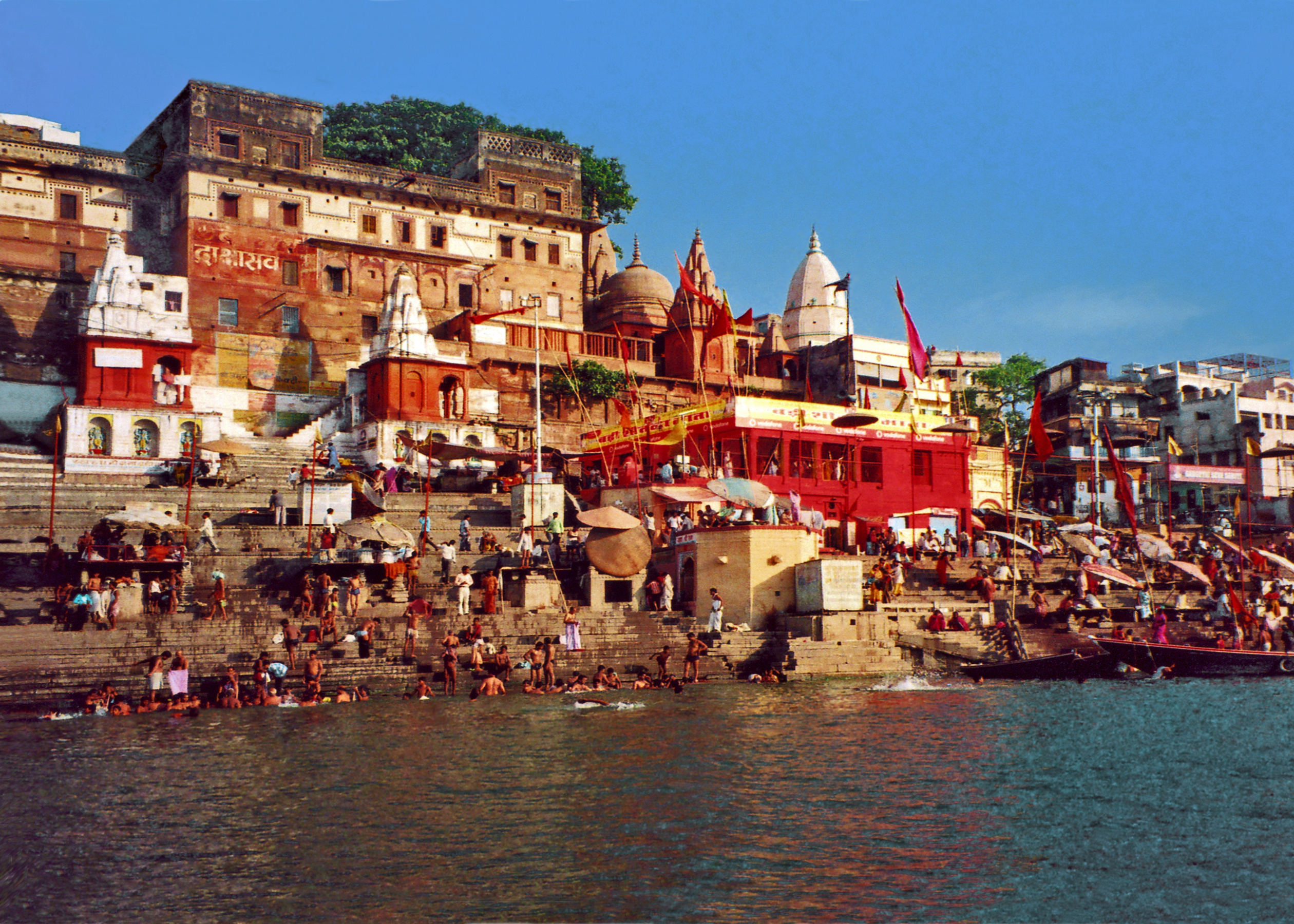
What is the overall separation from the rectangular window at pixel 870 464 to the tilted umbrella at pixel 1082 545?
24.9 ft

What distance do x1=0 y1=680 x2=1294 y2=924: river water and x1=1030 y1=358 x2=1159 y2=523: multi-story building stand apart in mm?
30774

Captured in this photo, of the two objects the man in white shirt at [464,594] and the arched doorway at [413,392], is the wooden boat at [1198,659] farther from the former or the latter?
the arched doorway at [413,392]

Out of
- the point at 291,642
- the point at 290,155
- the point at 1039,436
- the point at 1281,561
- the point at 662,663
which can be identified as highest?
the point at 290,155

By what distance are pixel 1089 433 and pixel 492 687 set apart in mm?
37724

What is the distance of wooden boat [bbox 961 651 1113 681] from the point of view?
89.7 ft

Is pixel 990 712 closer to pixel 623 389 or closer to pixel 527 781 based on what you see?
pixel 527 781

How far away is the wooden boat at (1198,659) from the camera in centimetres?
2780

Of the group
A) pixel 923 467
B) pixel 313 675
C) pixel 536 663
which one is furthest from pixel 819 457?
pixel 313 675

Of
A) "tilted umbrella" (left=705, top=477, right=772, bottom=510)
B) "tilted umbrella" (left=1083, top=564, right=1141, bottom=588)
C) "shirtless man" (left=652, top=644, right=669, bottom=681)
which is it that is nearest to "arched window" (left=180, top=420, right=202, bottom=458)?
"tilted umbrella" (left=705, top=477, right=772, bottom=510)

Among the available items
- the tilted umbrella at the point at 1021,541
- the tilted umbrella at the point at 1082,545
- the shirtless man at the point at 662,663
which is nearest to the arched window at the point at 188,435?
the shirtless man at the point at 662,663

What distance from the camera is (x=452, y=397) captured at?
43.7 m

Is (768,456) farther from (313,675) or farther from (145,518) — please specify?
(313,675)

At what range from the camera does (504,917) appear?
10586mm

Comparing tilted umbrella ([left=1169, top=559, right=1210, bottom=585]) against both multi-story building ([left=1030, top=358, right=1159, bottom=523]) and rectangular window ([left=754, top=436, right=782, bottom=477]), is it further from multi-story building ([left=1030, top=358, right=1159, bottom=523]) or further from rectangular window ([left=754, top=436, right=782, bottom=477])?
multi-story building ([left=1030, top=358, right=1159, bottom=523])
